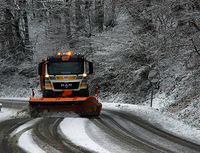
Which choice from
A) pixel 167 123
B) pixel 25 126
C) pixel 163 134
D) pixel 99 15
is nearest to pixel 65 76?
pixel 25 126

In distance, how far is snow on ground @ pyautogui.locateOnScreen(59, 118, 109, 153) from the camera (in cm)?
1005

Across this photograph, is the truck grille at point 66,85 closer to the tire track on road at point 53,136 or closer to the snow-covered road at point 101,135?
the snow-covered road at point 101,135

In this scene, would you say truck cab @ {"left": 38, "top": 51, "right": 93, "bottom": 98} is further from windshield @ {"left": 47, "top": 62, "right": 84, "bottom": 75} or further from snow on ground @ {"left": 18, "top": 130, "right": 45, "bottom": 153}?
snow on ground @ {"left": 18, "top": 130, "right": 45, "bottom": 153}

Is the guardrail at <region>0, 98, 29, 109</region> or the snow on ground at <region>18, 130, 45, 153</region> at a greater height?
the snow on ground at <region>18, 130, 45, 153</region>

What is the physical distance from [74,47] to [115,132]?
20.1m

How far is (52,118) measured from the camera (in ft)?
53.2

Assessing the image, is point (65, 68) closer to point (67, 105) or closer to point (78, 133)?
point (67, 105)

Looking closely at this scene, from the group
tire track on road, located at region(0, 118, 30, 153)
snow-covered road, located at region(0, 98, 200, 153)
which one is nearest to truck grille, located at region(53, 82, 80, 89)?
snow-covered road, located at region(0, 98, 200, 153)

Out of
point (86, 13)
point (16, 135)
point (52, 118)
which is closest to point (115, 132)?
point (16, 135)

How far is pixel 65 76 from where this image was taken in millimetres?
17500

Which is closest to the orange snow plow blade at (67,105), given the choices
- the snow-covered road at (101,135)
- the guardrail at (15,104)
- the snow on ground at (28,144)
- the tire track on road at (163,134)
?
the snow-covered road at (101,135)

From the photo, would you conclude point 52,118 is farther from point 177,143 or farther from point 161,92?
point 161,92

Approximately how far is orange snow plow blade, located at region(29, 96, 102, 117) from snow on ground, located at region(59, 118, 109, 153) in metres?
0.79

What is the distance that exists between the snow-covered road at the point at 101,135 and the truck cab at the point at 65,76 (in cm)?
166
